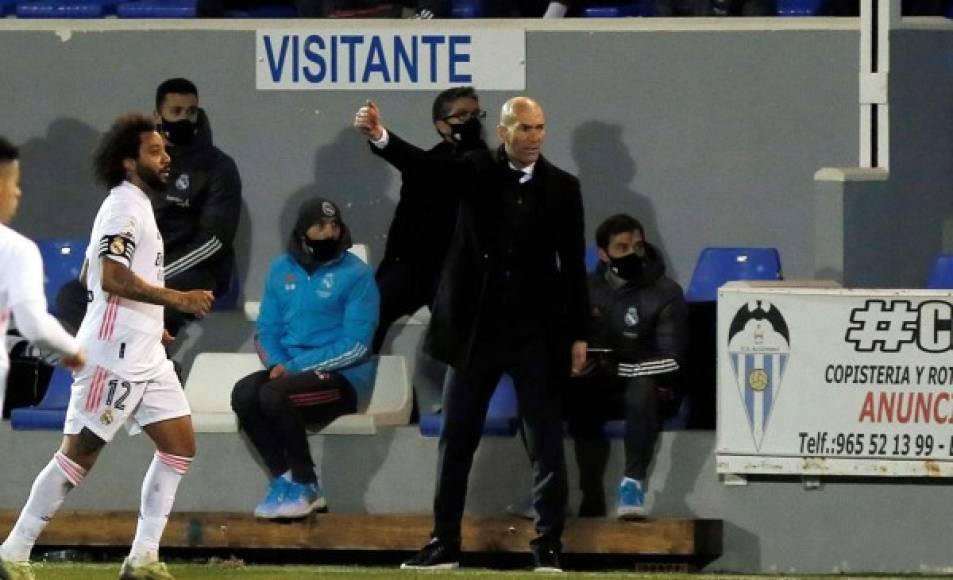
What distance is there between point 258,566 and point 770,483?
2.26 meters

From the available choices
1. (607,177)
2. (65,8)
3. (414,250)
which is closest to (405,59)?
(607,177)

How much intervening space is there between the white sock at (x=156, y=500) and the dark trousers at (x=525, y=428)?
1308 millimetres

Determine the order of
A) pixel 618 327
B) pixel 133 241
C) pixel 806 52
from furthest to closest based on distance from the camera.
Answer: pixel 806 52 → pixel 618 327 → pixel 133 241

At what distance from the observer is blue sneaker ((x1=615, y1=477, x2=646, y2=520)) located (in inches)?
403

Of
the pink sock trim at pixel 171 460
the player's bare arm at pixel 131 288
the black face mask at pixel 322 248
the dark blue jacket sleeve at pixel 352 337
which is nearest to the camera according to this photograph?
the player's bare arm at pixel 131 288

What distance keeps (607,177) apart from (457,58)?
39.3 inches

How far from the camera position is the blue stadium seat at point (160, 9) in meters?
13.4

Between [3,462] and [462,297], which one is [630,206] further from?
[3,462]

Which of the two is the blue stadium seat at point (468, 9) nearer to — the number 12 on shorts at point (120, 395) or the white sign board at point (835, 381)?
the white sign board at point (835, 381)

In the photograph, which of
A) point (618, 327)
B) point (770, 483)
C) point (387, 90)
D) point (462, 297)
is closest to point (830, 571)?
point (770, 483)

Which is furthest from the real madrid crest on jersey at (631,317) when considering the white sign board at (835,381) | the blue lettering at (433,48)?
the blue lettering at (433,48)

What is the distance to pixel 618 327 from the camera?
10.5 metres

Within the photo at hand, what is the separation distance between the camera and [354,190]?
12.5 meters

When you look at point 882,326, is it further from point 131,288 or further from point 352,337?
point 131,288
